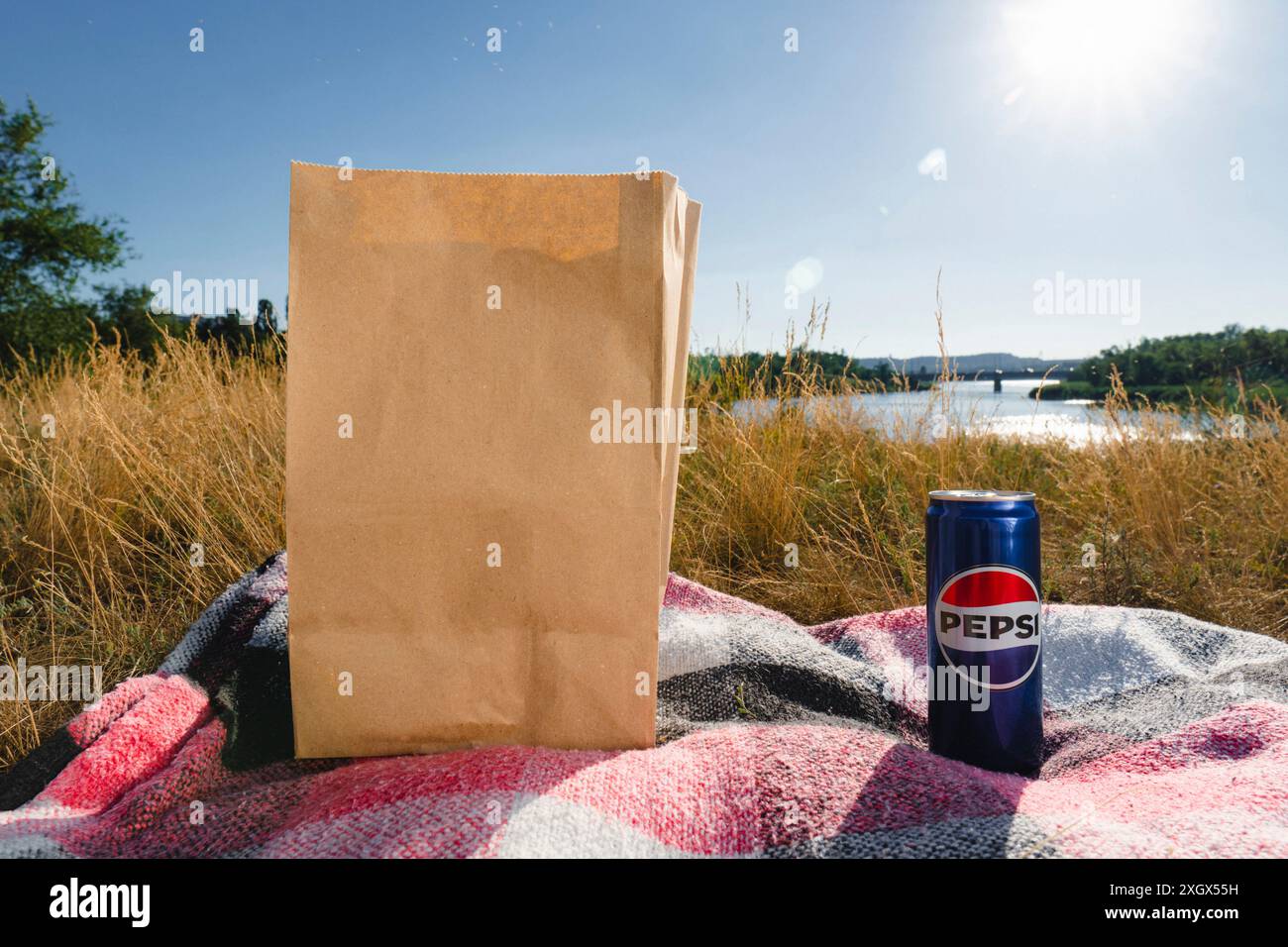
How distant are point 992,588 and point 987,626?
6cm

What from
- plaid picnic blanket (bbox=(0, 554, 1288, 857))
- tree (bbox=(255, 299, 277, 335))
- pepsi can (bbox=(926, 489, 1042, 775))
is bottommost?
plaid picnic blanket (bbox=(0, 554, 1288, 857))

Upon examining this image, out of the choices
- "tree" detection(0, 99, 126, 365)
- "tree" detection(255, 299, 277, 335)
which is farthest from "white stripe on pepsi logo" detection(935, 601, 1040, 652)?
"tree" detection(0, 99, 126, 365)

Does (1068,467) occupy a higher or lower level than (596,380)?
lower

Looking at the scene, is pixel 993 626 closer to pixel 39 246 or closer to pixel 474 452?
pixel 474 452

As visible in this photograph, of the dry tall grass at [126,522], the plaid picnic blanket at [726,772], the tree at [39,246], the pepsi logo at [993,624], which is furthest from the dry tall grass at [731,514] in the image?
the tree at [39,246]

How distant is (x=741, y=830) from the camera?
104cm

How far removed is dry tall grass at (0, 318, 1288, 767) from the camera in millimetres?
2326

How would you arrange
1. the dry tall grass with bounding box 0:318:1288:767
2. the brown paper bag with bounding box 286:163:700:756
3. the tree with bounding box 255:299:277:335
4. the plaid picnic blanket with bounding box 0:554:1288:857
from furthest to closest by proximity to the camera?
the tree with bounding box 255:299:277:335
the dry tall grass with bounding box 0:318:1288:767
the brown paper bag with bounding box 286:163:700:756
the plaid picnic blanket with bounding box 0:554:1288:857

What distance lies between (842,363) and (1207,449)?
190cm

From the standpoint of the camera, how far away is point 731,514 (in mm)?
2797

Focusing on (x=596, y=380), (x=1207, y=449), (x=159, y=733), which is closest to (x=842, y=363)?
(x=1207, y=449)

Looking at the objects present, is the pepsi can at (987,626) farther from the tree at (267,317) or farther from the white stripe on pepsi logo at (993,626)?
the tree at (267,317)

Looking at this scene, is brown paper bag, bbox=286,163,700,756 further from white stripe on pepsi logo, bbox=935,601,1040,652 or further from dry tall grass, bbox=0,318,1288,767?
dry tall grass, bbox=0,318,1288,767
